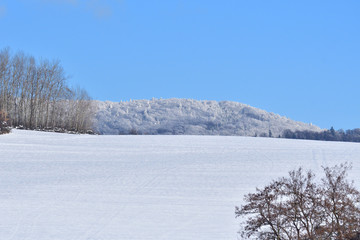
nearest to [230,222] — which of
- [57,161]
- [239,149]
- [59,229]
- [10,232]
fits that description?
[59,229]

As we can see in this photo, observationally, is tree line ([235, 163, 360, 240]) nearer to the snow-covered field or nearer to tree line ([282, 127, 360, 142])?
the snow-covered field

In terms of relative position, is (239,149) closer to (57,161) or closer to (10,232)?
(57,161)

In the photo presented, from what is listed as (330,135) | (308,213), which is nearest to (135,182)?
(308,213)

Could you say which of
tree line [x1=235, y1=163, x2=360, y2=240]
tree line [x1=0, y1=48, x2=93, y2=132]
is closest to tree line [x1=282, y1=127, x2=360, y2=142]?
tree line [x1=0, y1=48, x2=93, y2=132]

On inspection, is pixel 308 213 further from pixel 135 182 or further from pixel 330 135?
pixel 330 135

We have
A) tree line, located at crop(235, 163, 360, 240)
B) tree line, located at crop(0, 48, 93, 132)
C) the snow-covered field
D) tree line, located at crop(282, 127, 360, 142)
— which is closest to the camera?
tree line, located at crop(235, 163, 360, 240)

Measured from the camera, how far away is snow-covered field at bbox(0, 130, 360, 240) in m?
15.3

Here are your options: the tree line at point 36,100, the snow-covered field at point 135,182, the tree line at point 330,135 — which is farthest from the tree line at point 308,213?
the tree line at point 330,135

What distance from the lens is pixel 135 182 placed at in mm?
23078

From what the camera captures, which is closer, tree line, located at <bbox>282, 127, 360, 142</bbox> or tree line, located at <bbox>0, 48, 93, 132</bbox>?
tree line, located at <bbox>0, 48, 93, 132</bbox>

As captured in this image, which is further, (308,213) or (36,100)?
(36,100)

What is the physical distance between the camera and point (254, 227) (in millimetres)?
11727

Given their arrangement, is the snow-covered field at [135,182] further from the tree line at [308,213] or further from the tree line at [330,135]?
the tree line at [330,135]

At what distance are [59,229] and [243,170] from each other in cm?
1374
